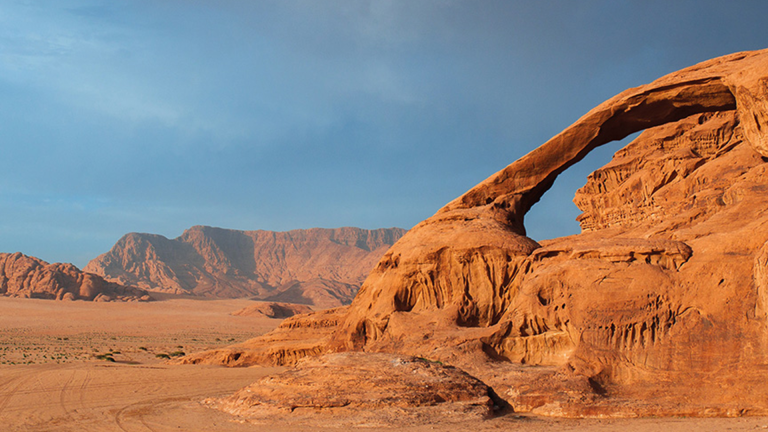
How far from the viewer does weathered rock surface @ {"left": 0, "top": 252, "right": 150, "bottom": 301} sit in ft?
230

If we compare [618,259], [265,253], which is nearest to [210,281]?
[265,253]

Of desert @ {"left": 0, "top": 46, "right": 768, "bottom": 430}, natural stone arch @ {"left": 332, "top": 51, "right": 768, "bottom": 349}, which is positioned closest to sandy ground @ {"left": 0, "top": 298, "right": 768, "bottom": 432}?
desert @ {"left": 0, "top": 46, "right": 768, "bottom": 430}

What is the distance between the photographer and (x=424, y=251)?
14211 mm

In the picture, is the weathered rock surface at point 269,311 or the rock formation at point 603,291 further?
the weathered rock surface at point 269,311

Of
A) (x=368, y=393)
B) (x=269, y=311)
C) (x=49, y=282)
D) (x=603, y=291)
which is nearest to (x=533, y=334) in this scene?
(x=603, y=291)

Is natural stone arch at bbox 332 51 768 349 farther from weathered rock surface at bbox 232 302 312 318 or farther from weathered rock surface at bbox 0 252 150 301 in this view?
weathered rock surface at bbox 0 252 150 301

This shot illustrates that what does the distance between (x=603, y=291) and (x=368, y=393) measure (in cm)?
491

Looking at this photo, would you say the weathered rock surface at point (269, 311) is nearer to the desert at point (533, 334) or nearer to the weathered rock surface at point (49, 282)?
the weathered rock surface at point (49, 282)

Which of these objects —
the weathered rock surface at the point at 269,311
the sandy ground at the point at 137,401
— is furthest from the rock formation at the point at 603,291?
the weathered rock surface at the point at 269,311

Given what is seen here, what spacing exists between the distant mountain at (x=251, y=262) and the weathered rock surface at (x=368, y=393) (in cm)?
9377

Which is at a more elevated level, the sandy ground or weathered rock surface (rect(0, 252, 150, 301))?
weathered rock surface (rect(0, 252, 150, 301))

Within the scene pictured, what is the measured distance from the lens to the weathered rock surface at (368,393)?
8797mm

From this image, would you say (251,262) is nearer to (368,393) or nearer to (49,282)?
(49,282)

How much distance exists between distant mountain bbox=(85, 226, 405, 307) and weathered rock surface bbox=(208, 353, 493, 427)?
93773 millimetres
